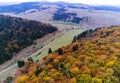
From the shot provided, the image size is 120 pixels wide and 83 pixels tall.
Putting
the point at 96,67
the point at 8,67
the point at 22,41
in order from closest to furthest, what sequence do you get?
the point at 96,67
the point at 8,67
the point at 22,41

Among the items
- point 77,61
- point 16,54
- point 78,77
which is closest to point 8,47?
point 16,54

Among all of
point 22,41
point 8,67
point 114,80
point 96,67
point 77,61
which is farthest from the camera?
point 22,41

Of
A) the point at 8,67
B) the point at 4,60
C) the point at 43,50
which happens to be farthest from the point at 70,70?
the point at 43,50

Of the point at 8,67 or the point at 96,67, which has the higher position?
the point at 96,67

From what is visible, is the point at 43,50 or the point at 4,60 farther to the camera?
the point at 43,50

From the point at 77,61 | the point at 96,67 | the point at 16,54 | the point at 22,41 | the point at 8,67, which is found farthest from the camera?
the point at 22,41

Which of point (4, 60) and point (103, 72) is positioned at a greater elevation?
point (103, 72)

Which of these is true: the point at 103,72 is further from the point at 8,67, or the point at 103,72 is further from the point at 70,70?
the point at 8,67

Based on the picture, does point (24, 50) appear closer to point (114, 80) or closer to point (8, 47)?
point (8, 47)

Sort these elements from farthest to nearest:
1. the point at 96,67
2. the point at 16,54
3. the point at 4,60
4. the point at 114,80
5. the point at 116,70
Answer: the point at 16,54
the point at 4,60
the point at 96,67
the point at 116,70
the point at 114,80
